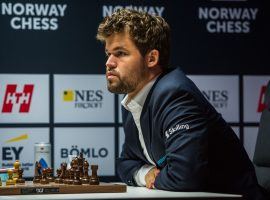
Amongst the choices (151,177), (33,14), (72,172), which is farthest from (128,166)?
(33,14)

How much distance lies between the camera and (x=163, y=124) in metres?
2.27

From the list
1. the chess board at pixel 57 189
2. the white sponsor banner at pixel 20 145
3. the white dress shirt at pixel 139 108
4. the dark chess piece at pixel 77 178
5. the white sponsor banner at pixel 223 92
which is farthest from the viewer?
the white sponsor banner at pixel 223 92


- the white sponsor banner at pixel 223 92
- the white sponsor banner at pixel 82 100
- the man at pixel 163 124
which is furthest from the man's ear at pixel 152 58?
the white sponsor banner at pixel 223 92

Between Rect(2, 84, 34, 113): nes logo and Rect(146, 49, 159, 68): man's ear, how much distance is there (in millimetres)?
2042

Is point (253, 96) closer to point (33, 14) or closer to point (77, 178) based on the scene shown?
point (33, 14)

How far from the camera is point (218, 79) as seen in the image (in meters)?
4.64

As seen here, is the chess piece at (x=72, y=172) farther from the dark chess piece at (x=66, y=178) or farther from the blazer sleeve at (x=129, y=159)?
the blazer sleeve at (x=129, y=159)

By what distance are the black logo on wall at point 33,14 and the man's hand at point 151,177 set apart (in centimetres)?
228

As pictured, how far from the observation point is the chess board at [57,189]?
197 cm

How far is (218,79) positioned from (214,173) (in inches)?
95.5

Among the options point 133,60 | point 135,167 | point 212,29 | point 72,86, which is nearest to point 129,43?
point 133,60

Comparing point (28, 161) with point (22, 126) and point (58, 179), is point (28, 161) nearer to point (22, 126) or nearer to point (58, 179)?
point (22, 126)

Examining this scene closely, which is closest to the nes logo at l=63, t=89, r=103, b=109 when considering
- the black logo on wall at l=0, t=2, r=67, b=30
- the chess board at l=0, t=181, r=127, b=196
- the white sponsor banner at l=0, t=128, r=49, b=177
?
the white sponsor banner at l=0, t=128, r=49, b=177

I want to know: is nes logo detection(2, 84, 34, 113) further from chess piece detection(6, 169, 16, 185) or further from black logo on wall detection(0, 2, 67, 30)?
chess piece detection(6, 169, 16, 185)
